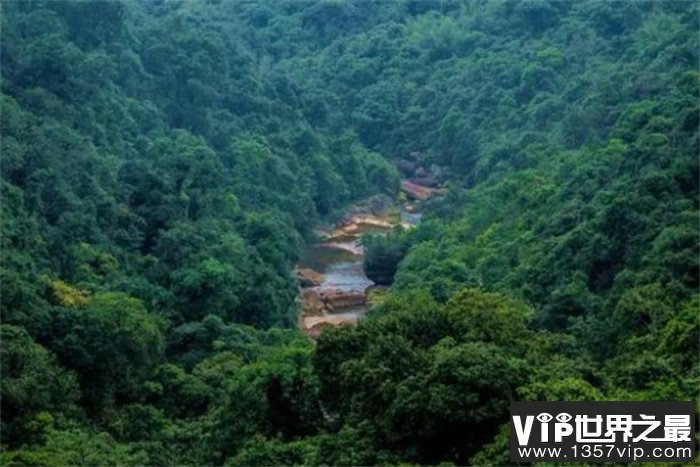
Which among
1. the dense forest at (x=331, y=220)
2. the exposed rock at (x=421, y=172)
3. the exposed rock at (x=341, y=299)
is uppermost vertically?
the dense forest at (x=331, y=220)

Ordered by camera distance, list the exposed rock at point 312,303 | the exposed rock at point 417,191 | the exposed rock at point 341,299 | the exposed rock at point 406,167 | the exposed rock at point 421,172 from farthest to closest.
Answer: the exposed rock at point 406,167
the exposed rock at point 421,172
the exposed rock at point 417,191
the exposed rock at point 341,299
the exposed rock at point 312,303

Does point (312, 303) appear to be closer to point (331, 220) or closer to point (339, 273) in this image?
point (339, 273)

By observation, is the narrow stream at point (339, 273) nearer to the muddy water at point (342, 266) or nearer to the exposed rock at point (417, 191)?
the muddy water at point (342, 266)

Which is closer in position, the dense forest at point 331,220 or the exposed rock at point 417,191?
the dense forest at point 331,220

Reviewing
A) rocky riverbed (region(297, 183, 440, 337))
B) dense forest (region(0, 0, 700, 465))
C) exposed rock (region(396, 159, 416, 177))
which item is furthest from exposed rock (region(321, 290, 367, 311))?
exposed rock (region(396, 159, 416, 177))

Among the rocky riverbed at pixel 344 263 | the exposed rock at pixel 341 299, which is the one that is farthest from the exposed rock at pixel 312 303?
the exposed rock at pixel 341 299

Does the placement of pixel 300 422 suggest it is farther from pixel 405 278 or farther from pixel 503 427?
pixel 405 278
